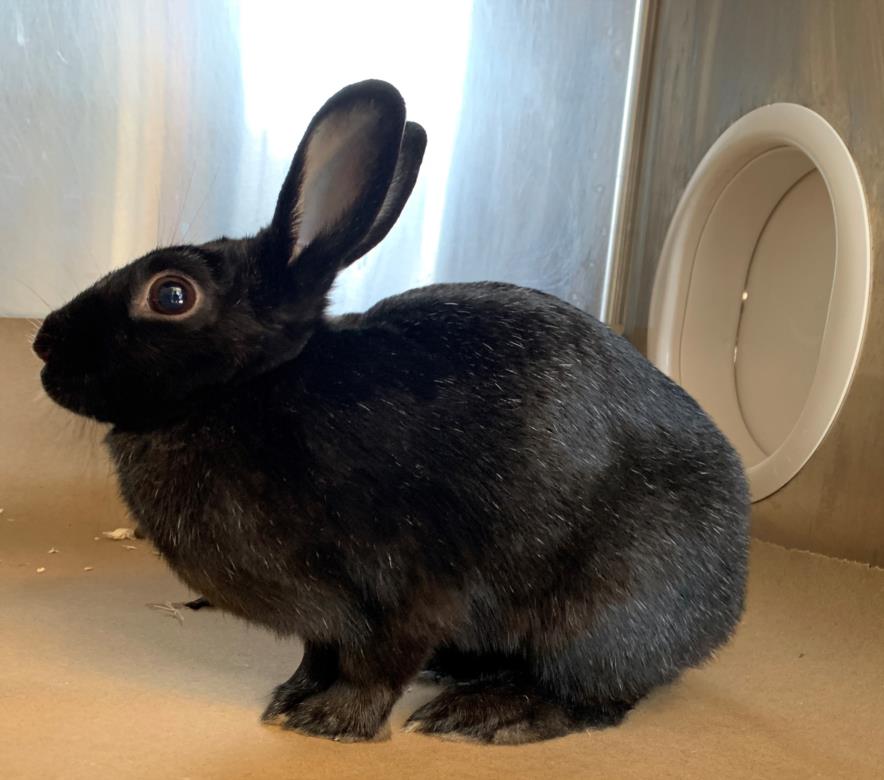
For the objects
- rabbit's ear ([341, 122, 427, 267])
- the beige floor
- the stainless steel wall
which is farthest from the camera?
the stainless steel wall

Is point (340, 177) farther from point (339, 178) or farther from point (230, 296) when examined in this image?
point (230, 296)

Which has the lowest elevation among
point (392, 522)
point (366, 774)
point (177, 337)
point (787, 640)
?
point (787, 640)

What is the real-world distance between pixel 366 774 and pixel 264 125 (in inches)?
51.8

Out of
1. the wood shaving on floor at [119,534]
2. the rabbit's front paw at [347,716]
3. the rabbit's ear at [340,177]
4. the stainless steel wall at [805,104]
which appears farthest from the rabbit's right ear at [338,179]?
the stainless steel wall at [805,104]

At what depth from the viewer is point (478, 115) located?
7.41 ft

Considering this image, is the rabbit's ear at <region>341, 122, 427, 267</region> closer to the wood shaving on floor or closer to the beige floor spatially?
the beige floor

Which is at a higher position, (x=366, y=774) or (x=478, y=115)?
(x=478, y=115)

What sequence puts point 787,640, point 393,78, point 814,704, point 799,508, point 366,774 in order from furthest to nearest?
1. point 393,78
2. point 799,508
3. point 787,640
4. point 814,704
5. point 366,774

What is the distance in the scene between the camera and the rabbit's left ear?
1025mm

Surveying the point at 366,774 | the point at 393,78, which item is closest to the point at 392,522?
the point at 366,774

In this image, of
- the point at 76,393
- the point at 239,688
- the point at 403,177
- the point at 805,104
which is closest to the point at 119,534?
the point at 239,688

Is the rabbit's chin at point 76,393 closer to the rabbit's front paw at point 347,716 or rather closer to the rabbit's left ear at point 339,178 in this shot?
the rabbit's left ear at point 339,178

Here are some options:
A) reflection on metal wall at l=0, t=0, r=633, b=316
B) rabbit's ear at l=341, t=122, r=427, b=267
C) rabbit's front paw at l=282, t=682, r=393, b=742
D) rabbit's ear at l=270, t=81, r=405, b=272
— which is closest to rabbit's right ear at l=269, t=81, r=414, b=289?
rabbit's ear at l=270, t=81, r=405, b=272

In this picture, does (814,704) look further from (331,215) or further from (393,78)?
(393,78)
